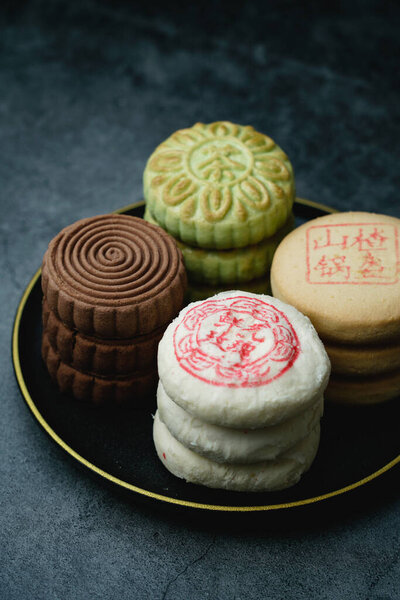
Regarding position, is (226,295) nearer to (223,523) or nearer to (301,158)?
(223,523)

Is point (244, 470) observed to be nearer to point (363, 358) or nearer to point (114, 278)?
point (363, 358)

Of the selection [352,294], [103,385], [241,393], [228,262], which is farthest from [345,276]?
[103,385]

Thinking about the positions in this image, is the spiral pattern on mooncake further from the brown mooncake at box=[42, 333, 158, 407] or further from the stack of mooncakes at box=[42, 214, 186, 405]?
the brown mooncake at box=[42, 333, 158, 407]

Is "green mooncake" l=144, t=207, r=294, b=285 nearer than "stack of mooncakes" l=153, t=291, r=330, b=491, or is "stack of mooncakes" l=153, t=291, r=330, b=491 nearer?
"stack of mooncakes" l=153, t=291, r=330, b=491

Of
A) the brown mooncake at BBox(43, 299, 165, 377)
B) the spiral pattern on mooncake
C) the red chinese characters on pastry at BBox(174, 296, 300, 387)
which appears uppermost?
the red chinese characters on pastry at BBox(174, 296, 300, 387)

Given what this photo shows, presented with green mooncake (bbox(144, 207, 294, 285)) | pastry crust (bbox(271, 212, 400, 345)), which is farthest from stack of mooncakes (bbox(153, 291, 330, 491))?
green mooncake (bbox(144, 207, 294, 285))

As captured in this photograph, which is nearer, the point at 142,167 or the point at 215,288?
the point at 215,288
